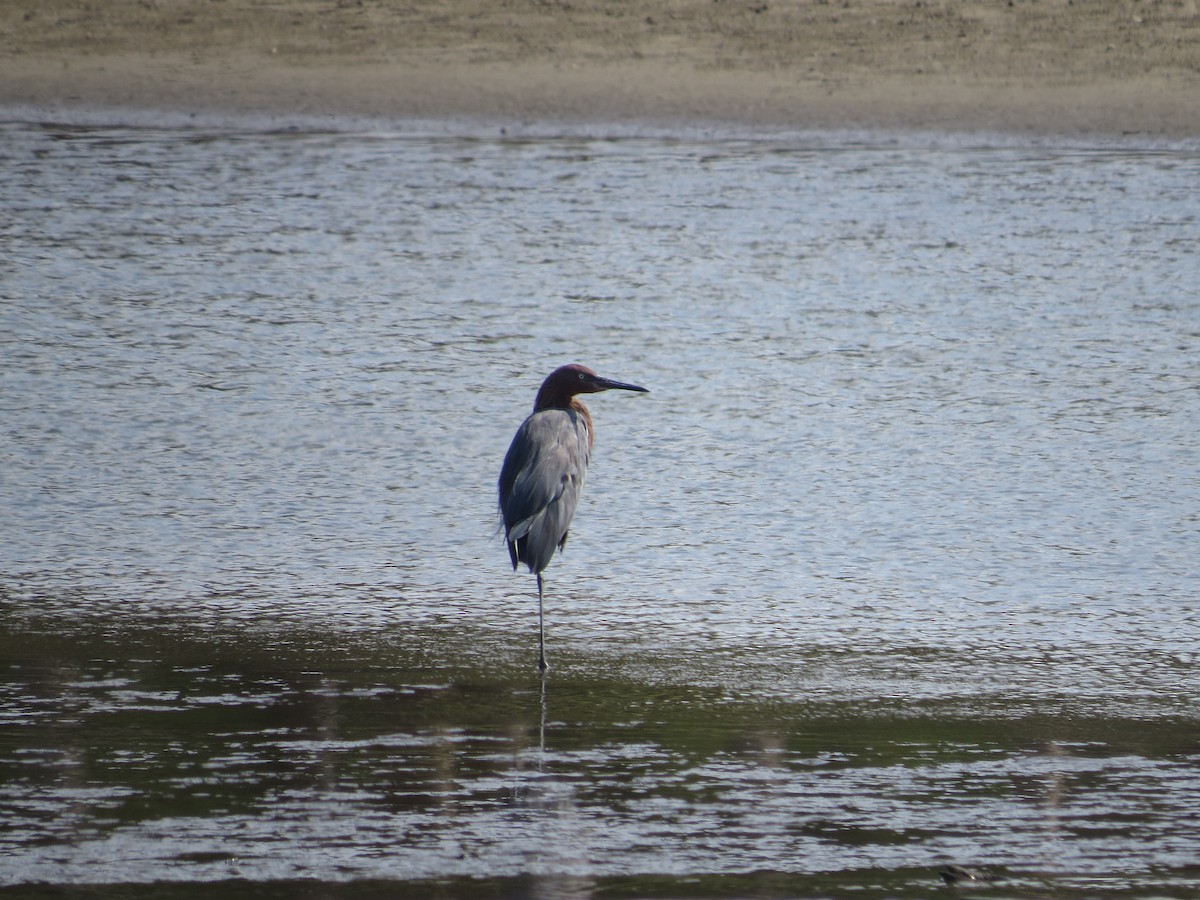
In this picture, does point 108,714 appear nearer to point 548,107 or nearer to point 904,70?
point 548,107

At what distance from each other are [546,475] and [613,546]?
0.85 metres

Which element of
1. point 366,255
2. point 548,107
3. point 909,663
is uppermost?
point 548,107

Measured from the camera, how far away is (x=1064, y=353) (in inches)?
368

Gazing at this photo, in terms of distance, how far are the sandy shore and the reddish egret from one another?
906 centimetres

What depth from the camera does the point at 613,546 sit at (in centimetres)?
672

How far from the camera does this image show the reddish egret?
579 cm

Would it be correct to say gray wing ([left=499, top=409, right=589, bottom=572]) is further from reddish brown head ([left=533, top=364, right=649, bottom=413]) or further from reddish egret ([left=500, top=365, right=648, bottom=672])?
reddish brown head ([left=533, top=364, right=649, bottom=413])

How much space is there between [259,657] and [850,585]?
81.6 inches

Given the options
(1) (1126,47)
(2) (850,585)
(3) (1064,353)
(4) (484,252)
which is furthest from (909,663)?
(1) (1126,47)

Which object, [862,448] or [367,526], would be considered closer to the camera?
[367,526]

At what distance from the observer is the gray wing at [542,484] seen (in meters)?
5.79

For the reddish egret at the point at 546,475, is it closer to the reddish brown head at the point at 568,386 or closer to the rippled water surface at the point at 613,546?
the reddish brown head at the point at 568,386

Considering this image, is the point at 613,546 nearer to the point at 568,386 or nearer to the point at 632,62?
the point at 568,386

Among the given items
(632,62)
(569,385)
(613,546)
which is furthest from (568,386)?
(632,62)
